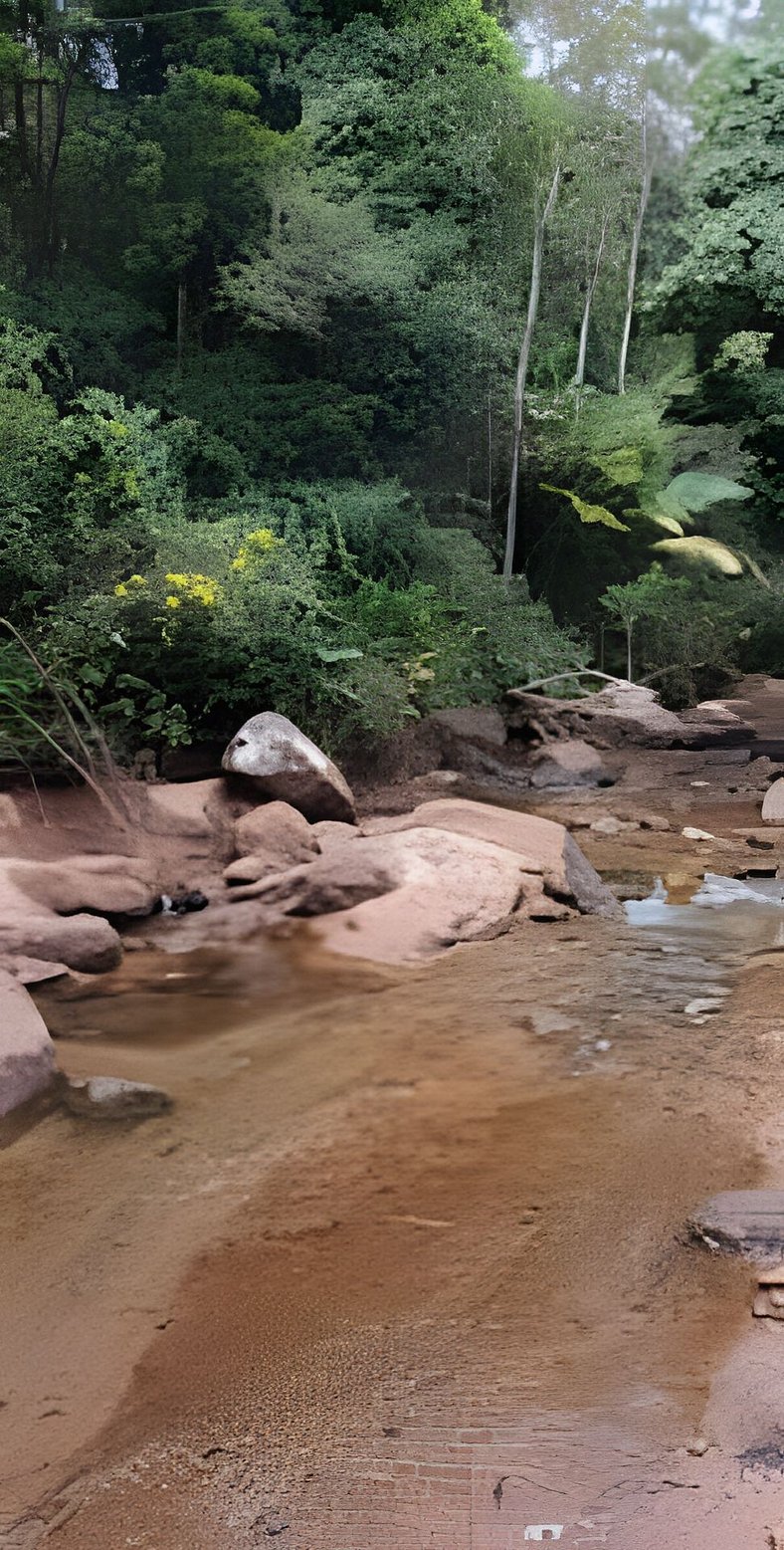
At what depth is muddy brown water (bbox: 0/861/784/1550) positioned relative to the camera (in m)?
1.66

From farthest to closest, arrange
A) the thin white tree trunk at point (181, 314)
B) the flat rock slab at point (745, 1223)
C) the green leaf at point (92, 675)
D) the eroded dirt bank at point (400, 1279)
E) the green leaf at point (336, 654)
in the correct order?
the thin white tree trunk at point (181, 314) < the green leaf at point (336, 654) < the green leaf at point (92, 675) < the flat rock slab at point (745, 1223) < the eroded dirt bank at point (400, 1279)

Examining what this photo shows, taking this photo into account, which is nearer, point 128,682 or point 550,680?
point 128,682

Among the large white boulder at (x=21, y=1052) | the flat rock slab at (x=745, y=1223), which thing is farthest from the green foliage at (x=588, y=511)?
the flat rock slab at (x=745, y=1223)

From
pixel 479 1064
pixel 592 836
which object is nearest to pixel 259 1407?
pixel 479 1064

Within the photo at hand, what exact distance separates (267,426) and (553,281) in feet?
9.86

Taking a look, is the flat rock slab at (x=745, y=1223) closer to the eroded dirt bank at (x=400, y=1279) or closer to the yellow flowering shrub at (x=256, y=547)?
the eroded dirt bank at (x=400, y=1279)

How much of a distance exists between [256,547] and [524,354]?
Result: 12.2ft

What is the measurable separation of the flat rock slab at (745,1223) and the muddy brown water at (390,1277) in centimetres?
5

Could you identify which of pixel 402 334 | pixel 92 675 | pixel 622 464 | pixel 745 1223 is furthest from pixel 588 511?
pixel 745 1223

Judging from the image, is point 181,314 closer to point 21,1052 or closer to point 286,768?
point 286,768

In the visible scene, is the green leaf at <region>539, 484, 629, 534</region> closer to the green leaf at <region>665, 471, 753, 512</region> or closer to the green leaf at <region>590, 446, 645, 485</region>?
the green leaf at <region>590, 446, 645, 485</region>

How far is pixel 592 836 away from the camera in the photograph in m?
5.98

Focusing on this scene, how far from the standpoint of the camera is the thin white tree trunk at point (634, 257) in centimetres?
991

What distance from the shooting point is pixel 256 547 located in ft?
23.3
